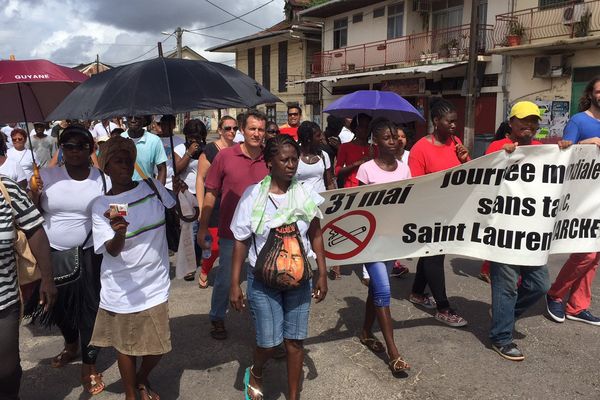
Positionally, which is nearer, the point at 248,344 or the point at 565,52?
the point at 248,344

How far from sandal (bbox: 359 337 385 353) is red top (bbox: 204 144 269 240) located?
4.27 ft

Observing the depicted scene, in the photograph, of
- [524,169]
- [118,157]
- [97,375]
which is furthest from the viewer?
[524,169]

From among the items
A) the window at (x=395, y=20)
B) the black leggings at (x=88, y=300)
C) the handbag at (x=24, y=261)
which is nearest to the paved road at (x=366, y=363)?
the black leggings at (x=88, y=300)

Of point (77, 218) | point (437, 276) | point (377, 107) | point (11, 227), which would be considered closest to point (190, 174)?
point (377, 107)

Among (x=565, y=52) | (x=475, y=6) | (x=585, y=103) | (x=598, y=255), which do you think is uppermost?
(x=475, y=6)

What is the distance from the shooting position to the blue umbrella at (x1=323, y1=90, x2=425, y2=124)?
637 centimetres

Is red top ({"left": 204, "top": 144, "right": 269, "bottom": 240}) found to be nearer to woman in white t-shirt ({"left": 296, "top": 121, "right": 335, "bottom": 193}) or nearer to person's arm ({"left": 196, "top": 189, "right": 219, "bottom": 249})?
person's arm ({"left": 196, "top": 189, "right": 219, "bottom": 249})

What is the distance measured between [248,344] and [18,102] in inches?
105

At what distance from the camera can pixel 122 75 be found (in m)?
2.91

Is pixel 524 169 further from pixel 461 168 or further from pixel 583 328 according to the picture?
pixel 583 328

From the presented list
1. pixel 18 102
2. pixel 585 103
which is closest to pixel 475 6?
pixel 585 103

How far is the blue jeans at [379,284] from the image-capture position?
11.4 ft

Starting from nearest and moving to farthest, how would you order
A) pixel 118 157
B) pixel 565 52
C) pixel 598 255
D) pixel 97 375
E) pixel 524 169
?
pixel 118 157 < pixel 97 375 < pixel 524 169 < pixel 598 255 < pixel 565 52

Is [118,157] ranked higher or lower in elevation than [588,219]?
higher
